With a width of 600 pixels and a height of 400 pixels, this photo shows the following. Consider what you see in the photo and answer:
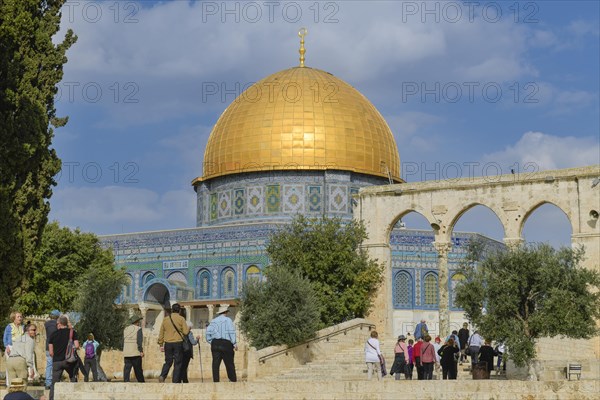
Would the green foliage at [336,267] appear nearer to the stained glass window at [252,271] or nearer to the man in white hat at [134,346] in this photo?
the stained glass window at [252,271]

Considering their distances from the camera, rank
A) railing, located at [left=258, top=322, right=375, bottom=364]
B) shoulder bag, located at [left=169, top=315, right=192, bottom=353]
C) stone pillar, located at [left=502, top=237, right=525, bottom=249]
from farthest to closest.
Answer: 1. stone pillar, located at [left=502, top=237, right=525, bottom=249]
2. railing, located at [left=258, top=322, right=375, bottom=364]
3. shoulder bag, located at [left=169, top=315, right=192, bottom=353]

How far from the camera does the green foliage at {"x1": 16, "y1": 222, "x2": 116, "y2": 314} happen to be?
106 ft

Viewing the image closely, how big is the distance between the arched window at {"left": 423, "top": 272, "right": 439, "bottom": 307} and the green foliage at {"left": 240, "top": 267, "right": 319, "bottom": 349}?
598 inches

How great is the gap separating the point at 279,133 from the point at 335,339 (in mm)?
17678

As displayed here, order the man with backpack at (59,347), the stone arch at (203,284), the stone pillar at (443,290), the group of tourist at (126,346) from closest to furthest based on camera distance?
the group of tourist at (126,346)
the man with backpack at (59,347)
the stone pillar at (443,290)
the stone arch at (203,284)

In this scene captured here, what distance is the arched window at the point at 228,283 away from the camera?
124 ft

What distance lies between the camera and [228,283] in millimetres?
38156

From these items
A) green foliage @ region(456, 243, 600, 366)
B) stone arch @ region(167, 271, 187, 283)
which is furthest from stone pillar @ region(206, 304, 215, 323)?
green foliage @ region(456, 243, 600, 366)

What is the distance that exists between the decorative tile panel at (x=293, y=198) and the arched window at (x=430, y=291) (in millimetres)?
5594

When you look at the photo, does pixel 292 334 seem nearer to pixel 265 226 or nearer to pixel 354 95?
pixel 265 226

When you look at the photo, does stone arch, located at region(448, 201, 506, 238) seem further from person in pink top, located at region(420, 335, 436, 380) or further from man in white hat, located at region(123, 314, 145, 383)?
man in white hat, located at region(123, 314, 145, 383)

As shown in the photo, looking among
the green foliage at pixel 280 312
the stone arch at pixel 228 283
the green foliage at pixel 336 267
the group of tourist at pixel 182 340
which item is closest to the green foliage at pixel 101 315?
the green foliage at pixel 280 312

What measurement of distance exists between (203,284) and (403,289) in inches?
303

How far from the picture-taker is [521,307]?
1930 centimetres
